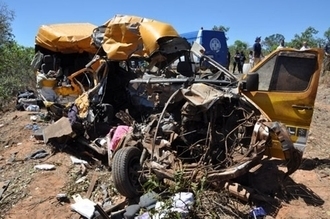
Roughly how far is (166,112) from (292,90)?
1.82m

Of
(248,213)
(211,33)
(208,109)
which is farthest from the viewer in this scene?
(211,33)

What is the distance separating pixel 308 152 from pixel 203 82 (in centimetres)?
284

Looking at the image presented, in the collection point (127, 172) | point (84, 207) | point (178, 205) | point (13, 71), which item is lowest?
point (13, 71)

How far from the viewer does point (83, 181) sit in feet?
19.6

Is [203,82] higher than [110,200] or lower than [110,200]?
higher

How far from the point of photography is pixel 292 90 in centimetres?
553

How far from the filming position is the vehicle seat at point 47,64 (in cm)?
955

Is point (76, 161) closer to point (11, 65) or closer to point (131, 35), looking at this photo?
point (131, 35)

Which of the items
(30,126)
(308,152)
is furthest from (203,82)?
(30,126)

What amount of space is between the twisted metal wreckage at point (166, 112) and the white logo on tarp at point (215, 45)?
31.4 ft

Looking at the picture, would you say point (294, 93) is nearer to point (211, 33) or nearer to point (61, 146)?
point (61, 146)

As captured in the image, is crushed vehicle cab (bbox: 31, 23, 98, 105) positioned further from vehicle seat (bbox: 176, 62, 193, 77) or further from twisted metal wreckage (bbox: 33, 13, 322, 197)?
vehicle seat (bbox: 176, 62, 193, 77)

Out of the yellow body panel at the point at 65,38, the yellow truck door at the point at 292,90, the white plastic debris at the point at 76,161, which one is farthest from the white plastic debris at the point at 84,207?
the yellow body panel at the point at 65,38

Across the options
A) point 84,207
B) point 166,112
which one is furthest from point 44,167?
point 166,112
